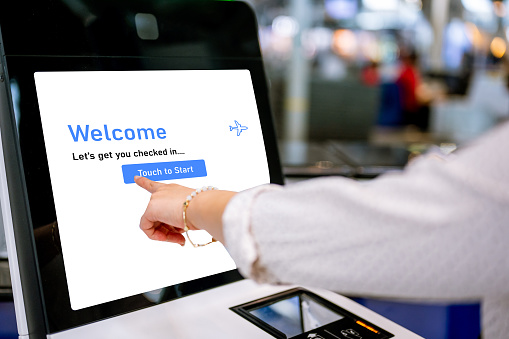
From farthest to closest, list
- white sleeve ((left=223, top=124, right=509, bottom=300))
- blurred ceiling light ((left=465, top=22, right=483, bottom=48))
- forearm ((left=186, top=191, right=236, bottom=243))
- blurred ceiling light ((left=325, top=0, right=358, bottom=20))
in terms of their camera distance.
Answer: blurred ceiling light ((left=465, top=22, right=483, bottom=48)) → blurred ceiling light ((left=325, top=0, right=358, bottom=20)) → forearm ((left=186, top=191, right=236, bottom=243)) → white sleeve ((left=223, top=124, right=509, bottom=300))

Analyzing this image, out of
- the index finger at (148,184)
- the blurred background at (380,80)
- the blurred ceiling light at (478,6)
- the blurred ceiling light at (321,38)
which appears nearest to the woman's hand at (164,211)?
the index finger at (148,184)

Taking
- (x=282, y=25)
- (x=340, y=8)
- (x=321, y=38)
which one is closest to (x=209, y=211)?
(x=340, y=8)

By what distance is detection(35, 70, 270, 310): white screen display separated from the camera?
57 cm

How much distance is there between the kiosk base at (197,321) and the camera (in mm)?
562

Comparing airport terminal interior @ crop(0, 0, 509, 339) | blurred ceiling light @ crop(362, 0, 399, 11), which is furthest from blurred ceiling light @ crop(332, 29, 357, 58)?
blurred ceiling light @ crop(362, 0, 399, 11)

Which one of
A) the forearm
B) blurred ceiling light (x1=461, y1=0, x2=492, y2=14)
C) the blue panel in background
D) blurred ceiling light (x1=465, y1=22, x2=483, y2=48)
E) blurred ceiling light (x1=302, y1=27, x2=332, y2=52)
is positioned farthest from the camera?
blurred ceiling light (x1=302, y1=27, x2=332, y2=52)

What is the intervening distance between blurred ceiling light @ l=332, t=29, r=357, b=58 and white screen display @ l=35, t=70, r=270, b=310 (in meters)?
9.99

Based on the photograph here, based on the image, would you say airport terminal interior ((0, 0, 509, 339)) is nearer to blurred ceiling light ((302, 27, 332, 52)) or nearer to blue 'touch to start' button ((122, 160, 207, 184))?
blurred ceiling light ((302, 27, 332, 52))

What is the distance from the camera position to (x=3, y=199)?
1.78 ft

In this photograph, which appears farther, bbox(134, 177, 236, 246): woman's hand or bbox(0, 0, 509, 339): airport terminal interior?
bbox(0, 0, 509, 339): airport terminal interior

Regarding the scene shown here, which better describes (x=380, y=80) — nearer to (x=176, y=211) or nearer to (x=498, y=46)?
(x=498, y=46)

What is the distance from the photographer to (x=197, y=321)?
0.60 meters

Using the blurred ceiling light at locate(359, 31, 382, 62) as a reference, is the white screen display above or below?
below

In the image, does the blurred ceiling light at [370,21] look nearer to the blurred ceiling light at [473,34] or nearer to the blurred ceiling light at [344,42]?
the blurred ceiling light at [344,42]
